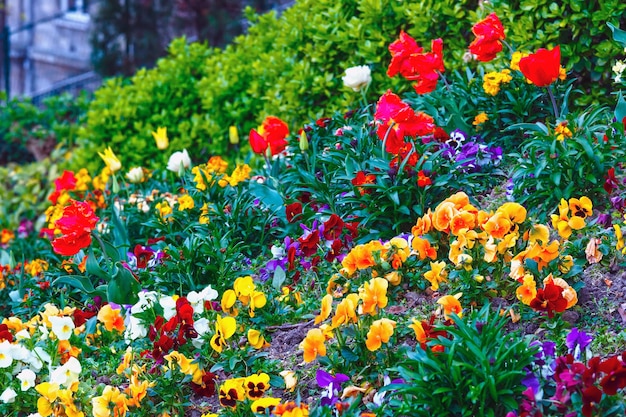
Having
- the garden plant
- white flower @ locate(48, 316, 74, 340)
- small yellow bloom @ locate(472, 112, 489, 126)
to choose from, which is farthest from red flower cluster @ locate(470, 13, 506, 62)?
white flower @ locate(48, 316, 74, 340)

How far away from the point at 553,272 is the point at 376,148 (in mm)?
1319

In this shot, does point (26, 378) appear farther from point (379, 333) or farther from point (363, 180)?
point (363, 180)

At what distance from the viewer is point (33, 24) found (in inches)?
756

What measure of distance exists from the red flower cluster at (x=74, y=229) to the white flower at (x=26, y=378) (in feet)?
1.65

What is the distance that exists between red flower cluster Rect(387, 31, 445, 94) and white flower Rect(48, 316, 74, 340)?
204 centimetres

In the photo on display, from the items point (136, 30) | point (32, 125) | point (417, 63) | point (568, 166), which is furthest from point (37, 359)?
point (136, 30)

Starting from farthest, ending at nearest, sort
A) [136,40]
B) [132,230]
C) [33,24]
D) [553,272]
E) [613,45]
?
[33,24], [136,40], [132,230], [613,45], [553,272]

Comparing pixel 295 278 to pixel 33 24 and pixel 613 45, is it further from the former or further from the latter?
pixel 33 24

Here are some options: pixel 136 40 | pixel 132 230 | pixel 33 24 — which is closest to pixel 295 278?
pixel 132 230

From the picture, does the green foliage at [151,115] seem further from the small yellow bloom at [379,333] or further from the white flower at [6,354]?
the small yellow bloom at [379,333]

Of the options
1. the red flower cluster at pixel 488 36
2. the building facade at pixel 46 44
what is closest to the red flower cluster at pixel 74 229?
the red flower cluster at pixel 488 36

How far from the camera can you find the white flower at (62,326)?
11.8ft

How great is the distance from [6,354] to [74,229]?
57 centimetres

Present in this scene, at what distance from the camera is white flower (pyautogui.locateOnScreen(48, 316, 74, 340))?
3.61 metres
